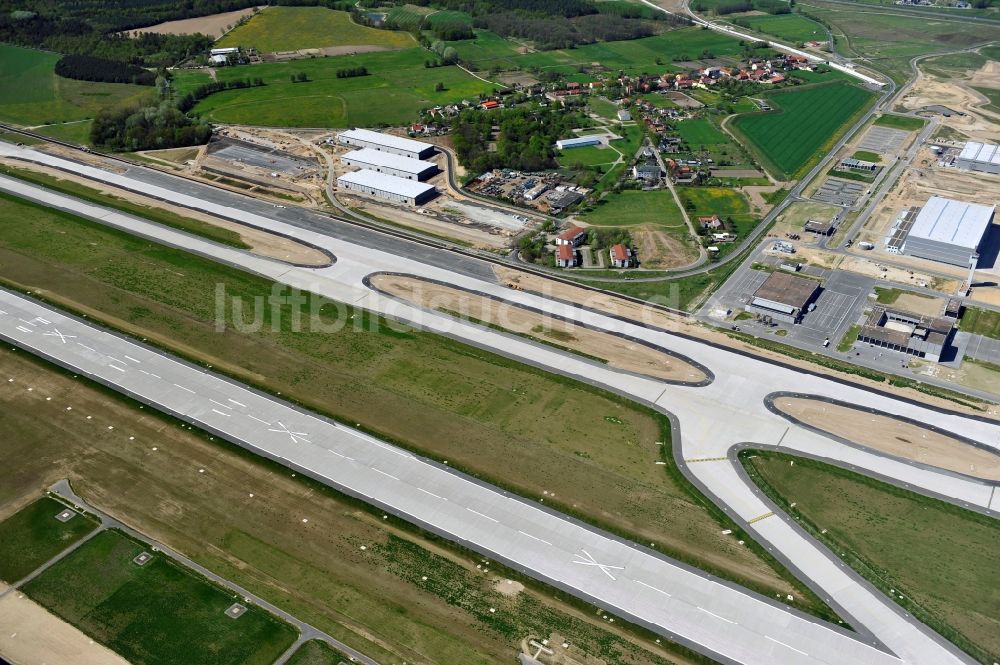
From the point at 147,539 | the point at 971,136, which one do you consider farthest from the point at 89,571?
the point at 971,136

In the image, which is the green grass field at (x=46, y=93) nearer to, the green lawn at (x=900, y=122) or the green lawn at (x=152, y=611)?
the green lawn at (x=152, y=611)

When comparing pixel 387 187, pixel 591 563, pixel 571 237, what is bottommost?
pixel 591 563

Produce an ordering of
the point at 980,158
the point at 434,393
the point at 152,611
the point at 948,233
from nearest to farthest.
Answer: the point at 152,611 → the point at 434,393 → the point at 948,233 → the point at 980,158

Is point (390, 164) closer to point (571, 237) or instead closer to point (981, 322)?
point (571, 237)

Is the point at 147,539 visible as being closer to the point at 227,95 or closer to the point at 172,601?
the point at 172,601

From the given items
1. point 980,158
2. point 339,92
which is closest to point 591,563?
point 980,158

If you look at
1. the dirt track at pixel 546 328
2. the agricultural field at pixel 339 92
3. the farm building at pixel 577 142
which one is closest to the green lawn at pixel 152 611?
the dirt track at pixel 546 328
